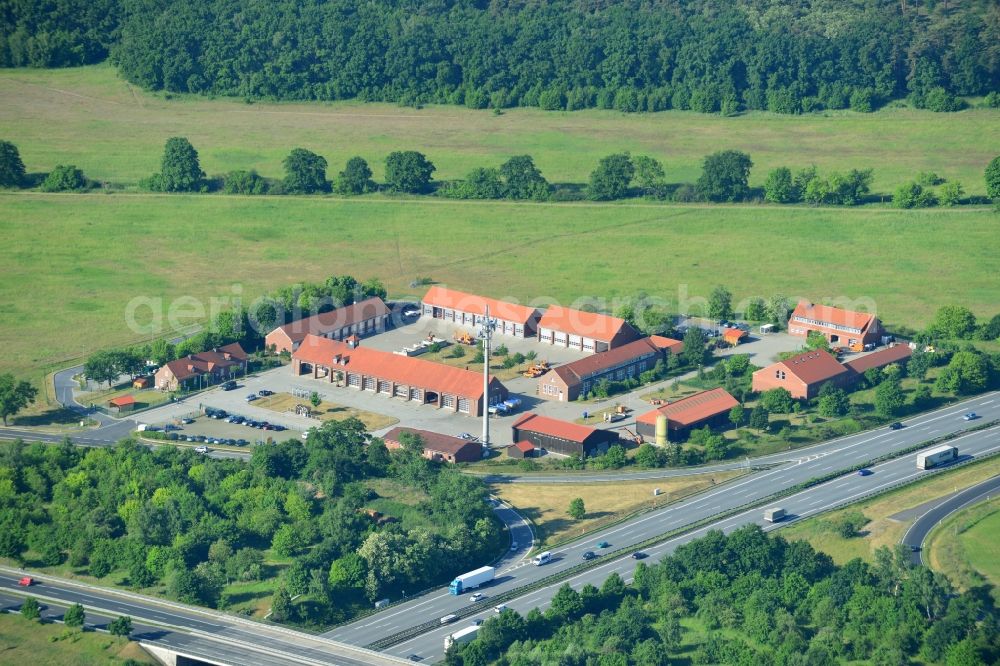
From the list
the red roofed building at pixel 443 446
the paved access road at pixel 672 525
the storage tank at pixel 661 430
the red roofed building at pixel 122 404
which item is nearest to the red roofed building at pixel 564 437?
the storage tank at pixel 661 430

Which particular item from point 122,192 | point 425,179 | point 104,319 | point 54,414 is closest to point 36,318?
point 104,319

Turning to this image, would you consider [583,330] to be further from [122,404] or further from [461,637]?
[461,637]

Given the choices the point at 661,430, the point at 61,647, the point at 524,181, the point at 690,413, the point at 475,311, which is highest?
the point at 524,181

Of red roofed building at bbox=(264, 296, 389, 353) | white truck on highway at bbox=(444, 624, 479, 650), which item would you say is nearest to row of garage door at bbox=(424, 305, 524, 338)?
red roofed building at bbox=(264, 296, 389, 353)

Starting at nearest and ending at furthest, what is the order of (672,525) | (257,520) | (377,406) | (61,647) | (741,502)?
1. (61,647)
2. (257,520)
3. (672,525)
4. (741,502)
5. (377,406)

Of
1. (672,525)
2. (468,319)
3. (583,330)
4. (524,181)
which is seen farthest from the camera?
(524,181)

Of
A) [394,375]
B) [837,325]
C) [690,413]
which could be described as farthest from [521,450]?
[837,325]
